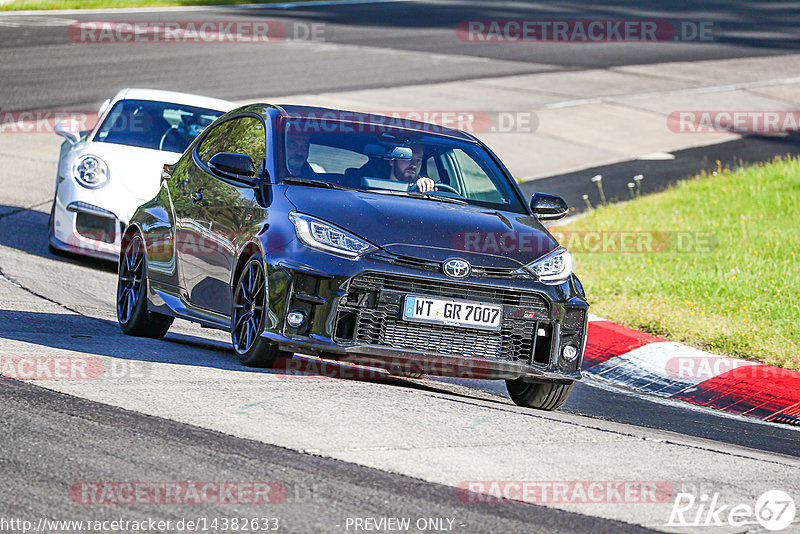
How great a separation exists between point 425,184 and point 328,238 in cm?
119

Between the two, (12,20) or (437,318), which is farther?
(12,20)

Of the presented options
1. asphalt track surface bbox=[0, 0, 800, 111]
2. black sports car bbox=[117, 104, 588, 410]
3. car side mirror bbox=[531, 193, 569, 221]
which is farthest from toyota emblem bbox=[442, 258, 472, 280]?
asphalt track surface bbox=[0, 0, 800, 111]

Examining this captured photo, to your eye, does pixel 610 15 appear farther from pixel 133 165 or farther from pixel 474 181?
pixel 474 181

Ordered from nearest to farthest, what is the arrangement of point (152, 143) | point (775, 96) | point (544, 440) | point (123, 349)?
point (544, 440), point (123, 349), point (152, 143), point (775, 96)

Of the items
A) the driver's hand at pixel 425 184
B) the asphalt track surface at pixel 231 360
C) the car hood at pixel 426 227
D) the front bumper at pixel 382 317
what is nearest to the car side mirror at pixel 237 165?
the car hood at pixel 426 227

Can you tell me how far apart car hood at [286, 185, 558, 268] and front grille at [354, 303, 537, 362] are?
1.11 ft

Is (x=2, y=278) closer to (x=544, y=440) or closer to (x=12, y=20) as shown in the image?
(x=544, y=440)

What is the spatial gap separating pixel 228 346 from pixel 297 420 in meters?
2.80

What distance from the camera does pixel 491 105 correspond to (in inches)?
893

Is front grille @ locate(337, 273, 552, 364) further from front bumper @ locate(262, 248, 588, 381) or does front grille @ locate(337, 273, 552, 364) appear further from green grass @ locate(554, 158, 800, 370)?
green grass @ locate(554, 158, 800, 370)

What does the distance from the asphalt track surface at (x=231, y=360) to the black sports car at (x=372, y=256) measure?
501 mm

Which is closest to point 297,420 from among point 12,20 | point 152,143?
point 152,143

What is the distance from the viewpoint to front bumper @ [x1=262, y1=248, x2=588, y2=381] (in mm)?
6680

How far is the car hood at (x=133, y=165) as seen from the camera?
1133 centimetres
